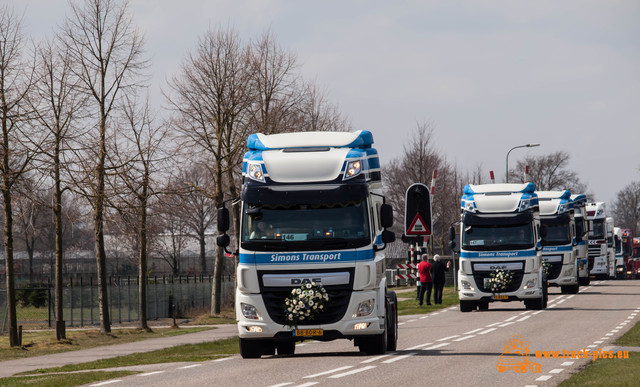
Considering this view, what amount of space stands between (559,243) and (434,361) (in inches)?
1025

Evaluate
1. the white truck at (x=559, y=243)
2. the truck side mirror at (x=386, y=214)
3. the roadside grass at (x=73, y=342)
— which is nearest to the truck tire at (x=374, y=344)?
the truck side mirror at (x=386, y=214)

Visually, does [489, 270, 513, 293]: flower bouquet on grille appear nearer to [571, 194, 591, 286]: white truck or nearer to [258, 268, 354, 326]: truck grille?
[571, 194, 591, 286]: white truck

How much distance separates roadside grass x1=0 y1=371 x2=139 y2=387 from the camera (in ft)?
49.8

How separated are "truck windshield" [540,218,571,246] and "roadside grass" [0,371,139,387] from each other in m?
27.3

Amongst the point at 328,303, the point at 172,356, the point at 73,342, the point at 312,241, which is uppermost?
the point at 312,241

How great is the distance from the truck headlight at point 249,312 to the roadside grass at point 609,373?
506 centimetres

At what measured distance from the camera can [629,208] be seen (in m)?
157

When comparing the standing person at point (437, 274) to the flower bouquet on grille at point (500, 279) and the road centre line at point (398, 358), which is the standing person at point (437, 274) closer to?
the flower bouquet on grille at point (500, 279)

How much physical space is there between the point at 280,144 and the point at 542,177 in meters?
102

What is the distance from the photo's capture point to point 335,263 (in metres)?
16.2

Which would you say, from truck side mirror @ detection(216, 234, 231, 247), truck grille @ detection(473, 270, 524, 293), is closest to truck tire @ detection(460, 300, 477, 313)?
truck grille @ detection(473, 270, 524, 293)

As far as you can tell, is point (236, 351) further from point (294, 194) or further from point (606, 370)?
point (606, 370)

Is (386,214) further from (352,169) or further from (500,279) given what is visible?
(500,279)

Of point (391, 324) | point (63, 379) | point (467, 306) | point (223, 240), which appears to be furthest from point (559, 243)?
point (63, 379)
